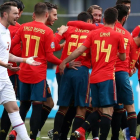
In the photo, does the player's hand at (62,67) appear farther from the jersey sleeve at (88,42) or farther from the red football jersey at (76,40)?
the jersey sleeve at (88,42)

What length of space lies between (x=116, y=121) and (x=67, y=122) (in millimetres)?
852

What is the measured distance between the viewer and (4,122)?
8242mm

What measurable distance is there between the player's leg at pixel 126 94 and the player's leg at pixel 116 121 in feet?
1.02

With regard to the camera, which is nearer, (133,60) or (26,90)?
(26,90)

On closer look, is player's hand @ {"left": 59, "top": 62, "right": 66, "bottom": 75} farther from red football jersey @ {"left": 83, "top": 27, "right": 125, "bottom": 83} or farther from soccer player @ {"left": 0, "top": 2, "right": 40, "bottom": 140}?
soccer player @ {"left": 0, "top": 2, "right": 40, "bottom": 140}

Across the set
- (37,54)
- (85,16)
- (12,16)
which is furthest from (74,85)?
(12,16)

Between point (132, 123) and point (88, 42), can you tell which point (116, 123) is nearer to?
point (132, 123)

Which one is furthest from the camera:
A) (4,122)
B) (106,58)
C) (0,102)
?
(4,122)

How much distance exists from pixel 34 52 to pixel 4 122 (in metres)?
1.26

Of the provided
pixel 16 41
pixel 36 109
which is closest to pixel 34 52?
pixel 16 41

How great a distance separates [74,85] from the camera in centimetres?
821

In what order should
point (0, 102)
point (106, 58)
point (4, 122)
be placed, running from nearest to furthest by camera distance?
point (0, 102), point (106, 58), point (4, 122)

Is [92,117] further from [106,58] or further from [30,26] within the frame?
[30,26]

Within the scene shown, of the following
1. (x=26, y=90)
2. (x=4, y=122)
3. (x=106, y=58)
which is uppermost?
(x=106, y=58)
